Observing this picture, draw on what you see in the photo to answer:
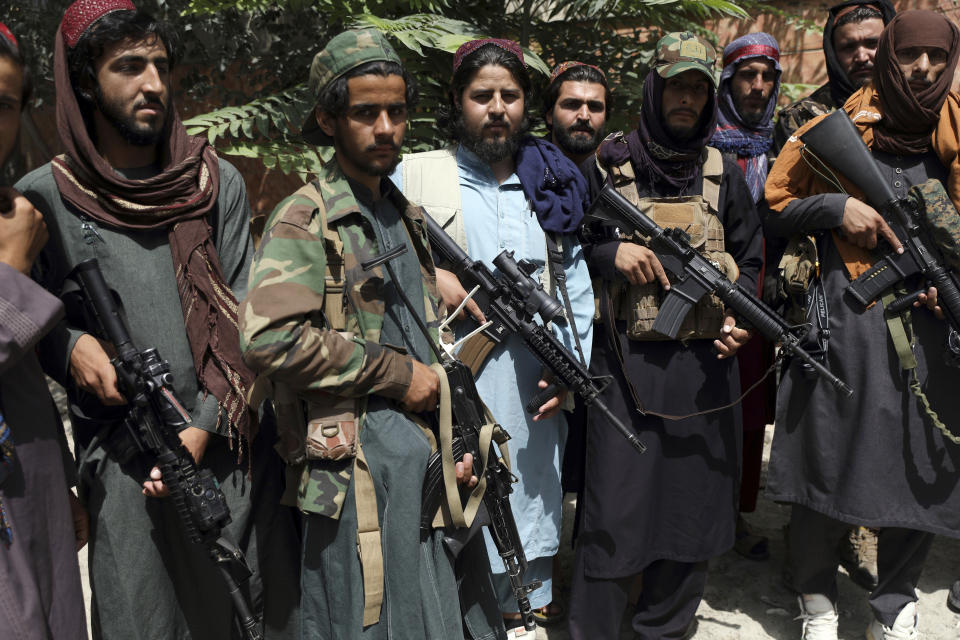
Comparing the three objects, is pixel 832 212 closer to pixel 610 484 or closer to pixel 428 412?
pixel 610 484

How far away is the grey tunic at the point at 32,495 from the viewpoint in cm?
174

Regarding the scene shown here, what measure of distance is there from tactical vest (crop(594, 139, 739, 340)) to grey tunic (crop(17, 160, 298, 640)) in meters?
1.53

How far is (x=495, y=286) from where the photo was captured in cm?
276

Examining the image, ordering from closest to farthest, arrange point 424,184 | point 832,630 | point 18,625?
point 18,625, point 424,184, point 832,630

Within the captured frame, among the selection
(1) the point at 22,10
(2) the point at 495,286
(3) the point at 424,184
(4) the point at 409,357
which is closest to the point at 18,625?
(4) the point at 409,357

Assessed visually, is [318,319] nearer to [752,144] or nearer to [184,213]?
[184,213]

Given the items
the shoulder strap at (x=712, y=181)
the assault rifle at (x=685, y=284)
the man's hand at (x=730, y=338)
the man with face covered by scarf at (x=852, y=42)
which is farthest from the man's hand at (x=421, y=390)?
the man with face covered by scarf at (x=852, y=42)

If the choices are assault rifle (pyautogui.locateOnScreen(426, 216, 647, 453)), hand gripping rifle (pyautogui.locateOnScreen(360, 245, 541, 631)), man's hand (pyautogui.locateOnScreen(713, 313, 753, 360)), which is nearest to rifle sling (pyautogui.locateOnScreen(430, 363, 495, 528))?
hand gripping rifle (pyautogui.locateOnScreen(360, 245, 541, 631))

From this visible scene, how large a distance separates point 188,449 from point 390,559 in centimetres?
70

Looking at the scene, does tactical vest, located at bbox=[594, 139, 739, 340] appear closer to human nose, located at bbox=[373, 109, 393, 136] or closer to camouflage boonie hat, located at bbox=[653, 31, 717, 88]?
camouflage boonie hat, located at bbox=[653, 31, 717, 88]

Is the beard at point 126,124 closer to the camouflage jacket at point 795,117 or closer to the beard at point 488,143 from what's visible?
the beard at point 488,143

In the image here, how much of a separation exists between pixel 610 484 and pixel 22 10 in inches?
241

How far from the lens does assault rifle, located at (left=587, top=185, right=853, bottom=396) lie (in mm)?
2945

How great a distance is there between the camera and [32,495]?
6.03 ft
